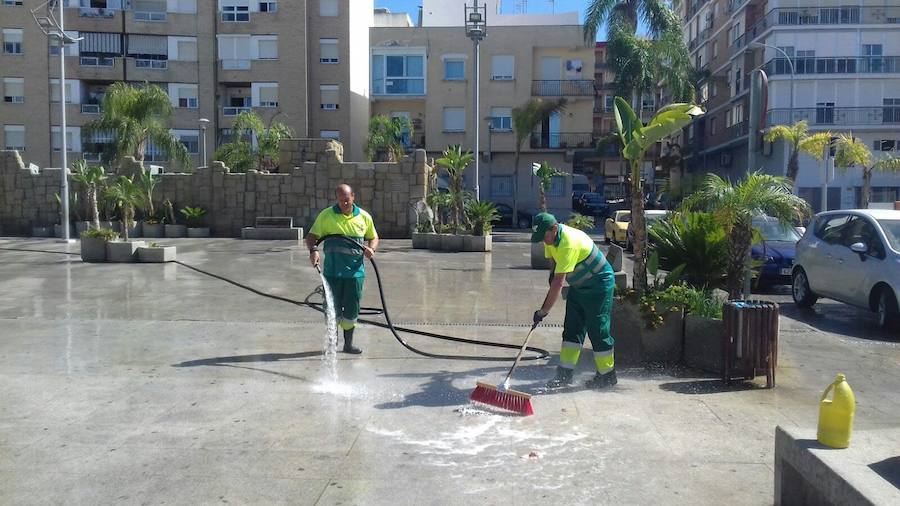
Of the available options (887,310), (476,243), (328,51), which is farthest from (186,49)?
(887,310)

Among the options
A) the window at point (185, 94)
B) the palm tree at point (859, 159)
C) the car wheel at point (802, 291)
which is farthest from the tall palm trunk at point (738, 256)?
the window at point (185, 94)

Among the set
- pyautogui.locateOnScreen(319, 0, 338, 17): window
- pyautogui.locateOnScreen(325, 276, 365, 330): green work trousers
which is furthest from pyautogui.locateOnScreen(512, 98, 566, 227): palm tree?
pyautogui.locateOnScreen(325, 276, 365, 330): green work trousers

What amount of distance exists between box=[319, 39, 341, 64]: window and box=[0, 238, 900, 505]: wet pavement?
1381 inches

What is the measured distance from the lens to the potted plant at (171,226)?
26.7 meters

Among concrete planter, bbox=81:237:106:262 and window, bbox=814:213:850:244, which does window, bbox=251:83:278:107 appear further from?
window, bbox=814:213:850:244

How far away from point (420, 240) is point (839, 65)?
28.4 meters

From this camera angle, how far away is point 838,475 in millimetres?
3570

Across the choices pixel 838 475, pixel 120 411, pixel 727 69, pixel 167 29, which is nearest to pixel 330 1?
pixel 167 29

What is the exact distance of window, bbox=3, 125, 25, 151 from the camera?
4322 centimetres

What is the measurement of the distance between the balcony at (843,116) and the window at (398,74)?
60.8ft

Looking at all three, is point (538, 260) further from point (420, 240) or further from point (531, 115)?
point (531, 115)

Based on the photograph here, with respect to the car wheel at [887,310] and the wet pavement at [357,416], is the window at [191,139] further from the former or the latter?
the car wheel at [887,310]

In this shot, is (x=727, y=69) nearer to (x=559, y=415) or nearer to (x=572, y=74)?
(x=572, y=74)

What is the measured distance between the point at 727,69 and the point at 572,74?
11.8 meters
